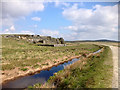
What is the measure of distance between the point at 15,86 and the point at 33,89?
330 cm

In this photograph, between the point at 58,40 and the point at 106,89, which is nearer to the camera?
the point at 106,89

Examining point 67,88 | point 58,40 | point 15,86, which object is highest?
point 58,40

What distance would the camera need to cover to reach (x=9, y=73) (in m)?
14.1

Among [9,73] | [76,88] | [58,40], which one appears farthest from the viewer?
[58,40]

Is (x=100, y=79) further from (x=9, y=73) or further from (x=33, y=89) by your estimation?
(x=9, y=73)

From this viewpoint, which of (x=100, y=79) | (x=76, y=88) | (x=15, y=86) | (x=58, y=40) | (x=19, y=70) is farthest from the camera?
(x=58, y=40)

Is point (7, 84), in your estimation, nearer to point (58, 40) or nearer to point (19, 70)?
point (19, 70)

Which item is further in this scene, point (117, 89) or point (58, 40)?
point (58, 40)

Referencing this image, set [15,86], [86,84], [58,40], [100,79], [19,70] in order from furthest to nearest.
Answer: [58,40] → [19,70] → [15,86] → [100,79] → [86,84]

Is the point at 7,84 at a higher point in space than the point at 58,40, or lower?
lower

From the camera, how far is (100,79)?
31.5 ft

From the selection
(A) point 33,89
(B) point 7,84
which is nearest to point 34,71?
(B) point 7,84

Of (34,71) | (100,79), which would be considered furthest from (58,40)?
(100,79)

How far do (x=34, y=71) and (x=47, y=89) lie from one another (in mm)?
8215
